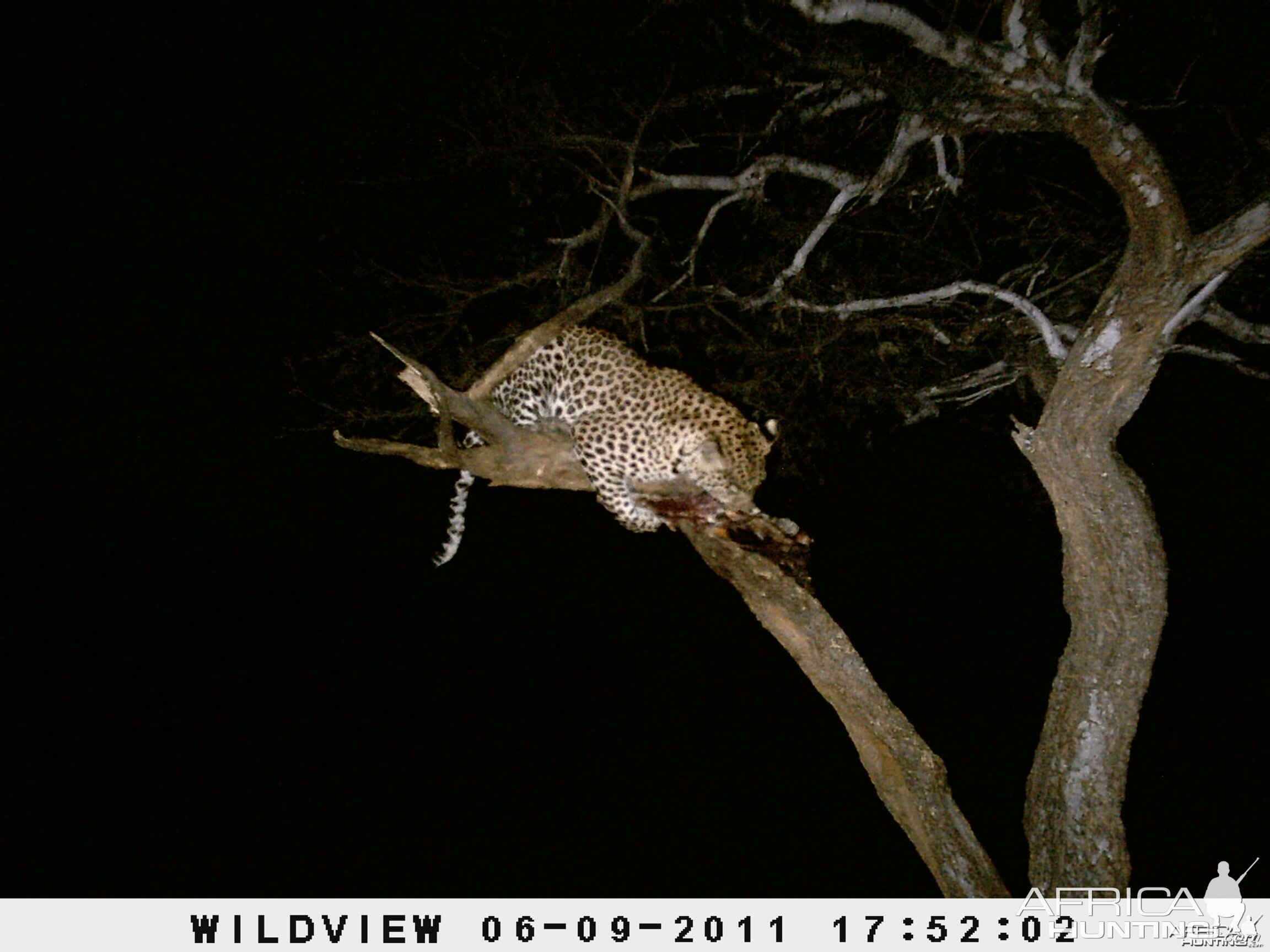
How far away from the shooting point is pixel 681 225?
21.2ft

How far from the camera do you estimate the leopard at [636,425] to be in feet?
15.5

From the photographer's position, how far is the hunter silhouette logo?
3703mm

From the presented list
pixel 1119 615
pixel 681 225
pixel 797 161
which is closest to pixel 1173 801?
pixel 1119 615

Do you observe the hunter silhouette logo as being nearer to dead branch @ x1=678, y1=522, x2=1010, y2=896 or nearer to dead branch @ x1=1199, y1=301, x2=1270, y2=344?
dead branch @ x1=678, y1=522, x2=1010, y2=896

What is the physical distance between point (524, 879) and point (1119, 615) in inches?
252

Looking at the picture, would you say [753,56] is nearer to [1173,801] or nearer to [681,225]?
[681,225]

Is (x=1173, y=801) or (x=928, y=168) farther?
(x=1173, y=801)

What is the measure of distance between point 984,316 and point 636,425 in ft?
7.10
